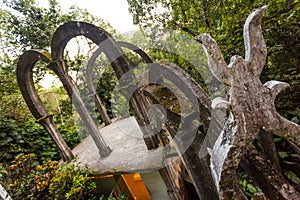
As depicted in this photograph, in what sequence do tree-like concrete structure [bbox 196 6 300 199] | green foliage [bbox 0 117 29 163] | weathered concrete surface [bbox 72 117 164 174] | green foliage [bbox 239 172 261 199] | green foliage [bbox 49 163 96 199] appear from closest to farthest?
tree-like concrete structure [bbox 196 6 300 199] → green foliage [bbox 239 172 261 199] → green foliage [bbox 49 163 96 199] → weathered concrete surface [bbox 72 117 164 174] → green foliage [bbox 0 117 29 163]

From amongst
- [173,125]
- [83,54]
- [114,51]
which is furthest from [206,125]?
[83,54]

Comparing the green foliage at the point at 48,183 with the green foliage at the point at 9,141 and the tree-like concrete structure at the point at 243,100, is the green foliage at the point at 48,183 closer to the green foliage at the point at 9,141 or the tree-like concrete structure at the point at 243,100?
the green foliage at the point at 9,141

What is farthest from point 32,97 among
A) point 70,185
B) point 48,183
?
point 70,185

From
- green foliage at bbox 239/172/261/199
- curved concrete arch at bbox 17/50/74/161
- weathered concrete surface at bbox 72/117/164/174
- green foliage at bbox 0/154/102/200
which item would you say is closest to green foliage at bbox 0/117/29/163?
curved concrete arch at bbox 17/50/74/161

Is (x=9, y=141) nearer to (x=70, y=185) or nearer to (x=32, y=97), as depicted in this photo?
(x=32, y=97)

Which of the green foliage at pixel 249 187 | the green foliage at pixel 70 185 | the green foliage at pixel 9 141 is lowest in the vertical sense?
the green foliage at pixel 249 187

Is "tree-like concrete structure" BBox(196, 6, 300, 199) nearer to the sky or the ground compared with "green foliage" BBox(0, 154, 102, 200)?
nearer to the sky

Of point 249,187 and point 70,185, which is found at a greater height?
point 70,185

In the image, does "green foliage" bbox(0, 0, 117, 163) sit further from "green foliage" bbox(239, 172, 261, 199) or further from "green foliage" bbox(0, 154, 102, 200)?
"green foliage" bbox(239, 172, 261, 199)

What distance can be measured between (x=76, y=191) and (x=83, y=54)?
10.8 metres

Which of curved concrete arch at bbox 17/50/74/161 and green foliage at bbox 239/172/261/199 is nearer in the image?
green foliage at bbox 239/172/261/199

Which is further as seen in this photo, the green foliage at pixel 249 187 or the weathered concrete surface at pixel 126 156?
the weathered concrete surface at pixel 126 156

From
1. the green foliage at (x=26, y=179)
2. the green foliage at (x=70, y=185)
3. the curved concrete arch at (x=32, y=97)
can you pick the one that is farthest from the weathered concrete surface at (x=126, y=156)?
the green foliage at (x=26, y=179)

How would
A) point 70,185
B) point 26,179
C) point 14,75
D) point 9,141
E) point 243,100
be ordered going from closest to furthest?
point 243,100 < point 70,185 < point 26,179 < point 9,141 < point 14,75
